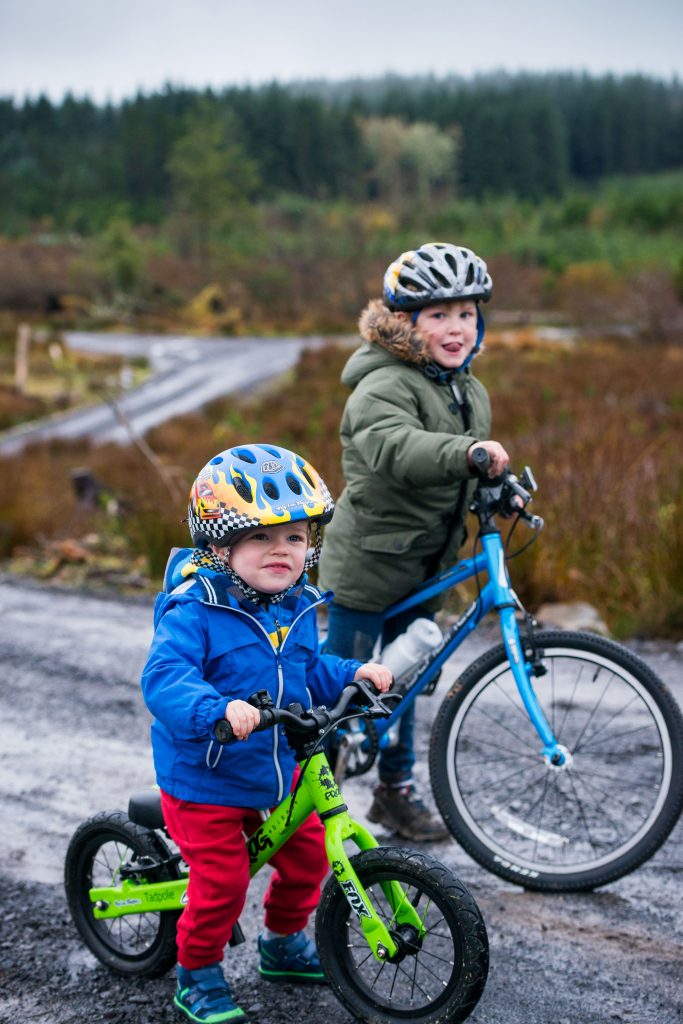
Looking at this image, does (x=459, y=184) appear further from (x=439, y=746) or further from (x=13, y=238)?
(x=439, y=746)

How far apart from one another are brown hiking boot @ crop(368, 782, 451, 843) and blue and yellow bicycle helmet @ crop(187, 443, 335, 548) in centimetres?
159

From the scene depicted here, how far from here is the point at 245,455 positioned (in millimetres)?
2465

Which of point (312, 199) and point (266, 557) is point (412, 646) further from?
point (312, 199)

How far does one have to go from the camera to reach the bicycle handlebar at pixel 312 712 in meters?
2.18

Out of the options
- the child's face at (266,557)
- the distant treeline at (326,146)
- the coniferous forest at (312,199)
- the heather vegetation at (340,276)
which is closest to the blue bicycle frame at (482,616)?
the child's face at (266,557)

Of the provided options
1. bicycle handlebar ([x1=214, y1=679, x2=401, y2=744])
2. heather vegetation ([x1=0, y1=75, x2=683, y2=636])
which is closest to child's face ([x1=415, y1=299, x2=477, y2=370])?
bicycle handlebar ([x1=214, y1=679, x2=401, y2=744])

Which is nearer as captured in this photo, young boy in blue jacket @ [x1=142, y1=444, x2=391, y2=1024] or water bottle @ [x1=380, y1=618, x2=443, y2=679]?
young boy in blue jacket @ [x1=142, y1=444, x2=391, y2=1024]

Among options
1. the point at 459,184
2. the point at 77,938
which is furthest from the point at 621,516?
the point at 459,184

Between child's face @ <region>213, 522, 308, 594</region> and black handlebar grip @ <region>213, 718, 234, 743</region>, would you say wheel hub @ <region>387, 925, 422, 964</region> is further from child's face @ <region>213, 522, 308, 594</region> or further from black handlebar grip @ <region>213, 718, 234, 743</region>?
child's face @ <region>213, 522, 308, 594</region>

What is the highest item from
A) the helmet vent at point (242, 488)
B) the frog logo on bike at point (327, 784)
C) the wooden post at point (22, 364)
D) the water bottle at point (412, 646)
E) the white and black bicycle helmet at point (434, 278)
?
the white and black bicycle helmet at point (434, 278)

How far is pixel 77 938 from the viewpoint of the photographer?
10.0 feet

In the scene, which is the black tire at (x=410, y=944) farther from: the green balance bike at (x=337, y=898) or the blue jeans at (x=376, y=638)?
the blue jeans at (x=376, y=638)

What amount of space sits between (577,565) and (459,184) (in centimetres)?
8209

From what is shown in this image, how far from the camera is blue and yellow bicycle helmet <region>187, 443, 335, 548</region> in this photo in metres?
2.37
